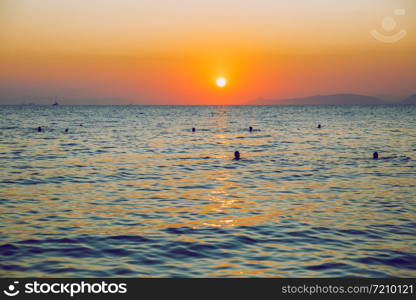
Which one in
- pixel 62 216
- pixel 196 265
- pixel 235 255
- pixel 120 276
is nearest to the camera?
pixel 120 276

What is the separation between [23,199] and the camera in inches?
711

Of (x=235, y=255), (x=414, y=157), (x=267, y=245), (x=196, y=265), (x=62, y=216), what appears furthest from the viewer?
(x=414, y=157)

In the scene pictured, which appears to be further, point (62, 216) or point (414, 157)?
point (414, 157)

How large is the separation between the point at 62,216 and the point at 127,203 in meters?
2.92

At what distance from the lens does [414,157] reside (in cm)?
3328

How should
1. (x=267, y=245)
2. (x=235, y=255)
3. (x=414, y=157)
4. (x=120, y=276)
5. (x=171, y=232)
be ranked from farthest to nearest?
(x=414, y=157) → (x=171, y=232) → (x=267, y=245) → (x=235, y=255) → (x=120, y=276)

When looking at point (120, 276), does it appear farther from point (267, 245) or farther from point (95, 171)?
point (95, 171)

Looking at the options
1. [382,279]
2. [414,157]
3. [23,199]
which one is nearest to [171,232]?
[382,279]

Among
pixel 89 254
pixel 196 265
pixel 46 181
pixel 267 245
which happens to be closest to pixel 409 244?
pixel 267 245

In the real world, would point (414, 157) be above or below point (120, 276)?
above

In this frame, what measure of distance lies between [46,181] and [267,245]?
A: 47.4 feet

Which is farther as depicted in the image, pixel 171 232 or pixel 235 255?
pixel 171 232

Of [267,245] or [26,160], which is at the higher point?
[26,160]

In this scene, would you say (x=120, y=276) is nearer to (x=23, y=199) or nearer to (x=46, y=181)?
(x=23, y=199)
